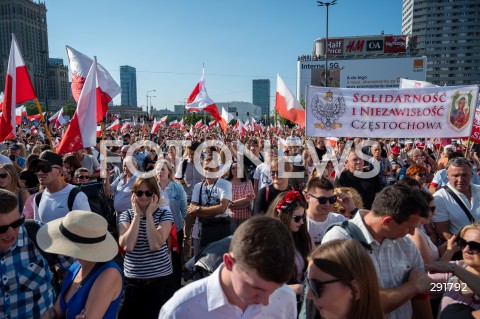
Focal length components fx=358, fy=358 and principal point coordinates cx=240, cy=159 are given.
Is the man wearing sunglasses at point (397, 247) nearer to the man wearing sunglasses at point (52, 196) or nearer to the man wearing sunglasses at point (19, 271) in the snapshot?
the man wearing sunglasses at point (19, 271)

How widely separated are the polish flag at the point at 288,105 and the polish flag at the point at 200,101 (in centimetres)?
Result: 269

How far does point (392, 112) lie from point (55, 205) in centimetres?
492

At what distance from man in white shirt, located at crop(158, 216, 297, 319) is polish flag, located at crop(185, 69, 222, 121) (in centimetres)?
911

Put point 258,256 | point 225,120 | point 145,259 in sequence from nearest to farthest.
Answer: point 258,256, point 145,259, point 225,120

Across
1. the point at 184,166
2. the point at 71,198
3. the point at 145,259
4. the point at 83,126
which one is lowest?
the point at 145,259

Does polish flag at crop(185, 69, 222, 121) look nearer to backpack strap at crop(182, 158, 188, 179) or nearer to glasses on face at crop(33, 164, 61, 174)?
backpack strap at crop(182, 158, 188, 179)

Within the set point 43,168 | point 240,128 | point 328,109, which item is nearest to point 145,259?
point 43,168

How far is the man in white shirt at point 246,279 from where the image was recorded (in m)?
1.48

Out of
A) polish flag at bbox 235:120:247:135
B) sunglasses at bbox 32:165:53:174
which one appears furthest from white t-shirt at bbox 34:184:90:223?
polish flag at bbox 235:120:247:135

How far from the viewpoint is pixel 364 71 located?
81.8 metres

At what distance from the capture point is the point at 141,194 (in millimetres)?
3203

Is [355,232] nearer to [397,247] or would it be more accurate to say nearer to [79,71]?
[397,247]

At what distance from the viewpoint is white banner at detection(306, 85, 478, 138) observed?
546cm

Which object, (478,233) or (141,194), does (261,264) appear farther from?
(141,194)
